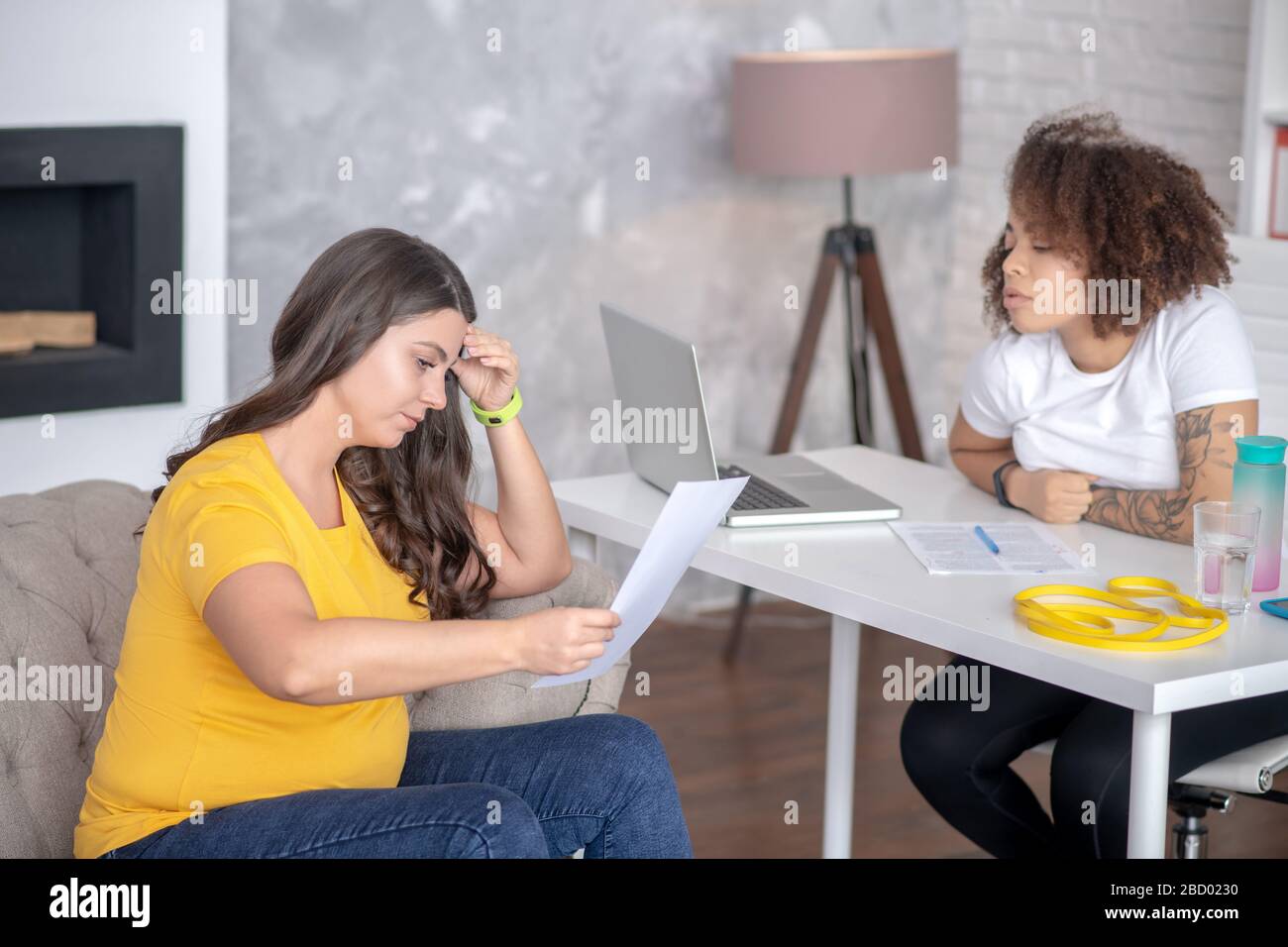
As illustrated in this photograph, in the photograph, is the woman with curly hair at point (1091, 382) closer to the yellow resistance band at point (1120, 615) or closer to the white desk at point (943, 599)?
the white desk at point (943, 599)

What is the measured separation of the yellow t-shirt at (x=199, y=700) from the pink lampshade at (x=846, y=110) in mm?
2264

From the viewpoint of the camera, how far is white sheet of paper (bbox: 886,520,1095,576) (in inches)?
78.6

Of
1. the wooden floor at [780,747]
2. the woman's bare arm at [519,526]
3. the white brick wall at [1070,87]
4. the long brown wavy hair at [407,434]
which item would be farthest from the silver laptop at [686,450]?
the white brick wall at [1070,87]

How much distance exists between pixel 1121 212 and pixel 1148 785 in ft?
2.93

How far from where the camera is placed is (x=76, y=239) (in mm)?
3332

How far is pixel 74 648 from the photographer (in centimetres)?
194

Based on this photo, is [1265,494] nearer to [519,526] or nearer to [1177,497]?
[1177,497]

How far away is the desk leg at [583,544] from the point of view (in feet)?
7.84

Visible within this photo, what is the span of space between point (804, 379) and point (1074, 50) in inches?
42.8

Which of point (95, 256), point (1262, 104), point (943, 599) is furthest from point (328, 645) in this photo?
point (1262, 104)

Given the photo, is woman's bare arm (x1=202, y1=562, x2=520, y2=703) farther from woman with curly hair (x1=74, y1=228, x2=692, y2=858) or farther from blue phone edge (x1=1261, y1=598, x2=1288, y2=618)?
blue phone edge (x1=1261, y1=598, x2=1288, y2=618)

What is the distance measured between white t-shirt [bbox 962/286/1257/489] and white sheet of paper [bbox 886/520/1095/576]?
14cm
